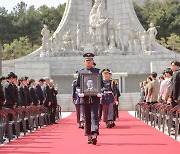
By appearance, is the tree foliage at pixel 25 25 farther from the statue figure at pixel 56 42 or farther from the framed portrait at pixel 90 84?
the framed portrait at pixel 90 84

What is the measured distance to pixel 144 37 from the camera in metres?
35.9

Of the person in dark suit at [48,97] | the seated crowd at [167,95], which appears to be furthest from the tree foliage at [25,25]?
the seated crowd at [167,95]

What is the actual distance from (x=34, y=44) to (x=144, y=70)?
81.3ft

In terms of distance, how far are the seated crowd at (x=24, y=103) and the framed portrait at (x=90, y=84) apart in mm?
1659

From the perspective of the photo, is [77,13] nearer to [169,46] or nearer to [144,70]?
[144,70]

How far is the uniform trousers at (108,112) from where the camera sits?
46.6ft

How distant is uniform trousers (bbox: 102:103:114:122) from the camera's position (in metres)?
14.2

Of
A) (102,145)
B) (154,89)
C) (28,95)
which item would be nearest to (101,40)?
(154,89)

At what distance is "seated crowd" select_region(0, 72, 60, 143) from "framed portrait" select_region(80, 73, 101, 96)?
166cm

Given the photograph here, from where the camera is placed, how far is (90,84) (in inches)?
370

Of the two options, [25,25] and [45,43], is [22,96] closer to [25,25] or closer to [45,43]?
[45,43]

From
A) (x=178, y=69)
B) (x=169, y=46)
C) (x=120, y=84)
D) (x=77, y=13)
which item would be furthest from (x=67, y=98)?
(x=169, y=46)

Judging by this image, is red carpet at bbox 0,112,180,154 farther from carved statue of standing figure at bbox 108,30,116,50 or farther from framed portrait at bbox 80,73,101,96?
carved statue of standing figure at bbox 108,30,116,50

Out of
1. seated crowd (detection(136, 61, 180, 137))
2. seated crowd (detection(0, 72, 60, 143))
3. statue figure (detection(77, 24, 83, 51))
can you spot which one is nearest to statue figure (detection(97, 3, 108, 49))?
statue figure (detection(77, 24, 83, 51))
